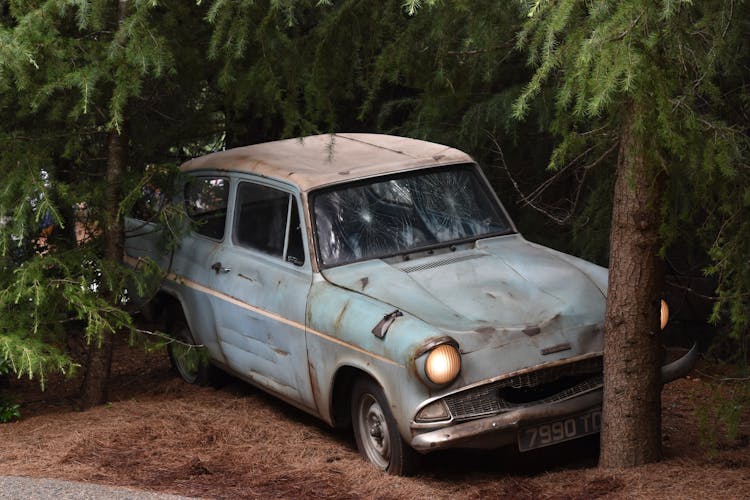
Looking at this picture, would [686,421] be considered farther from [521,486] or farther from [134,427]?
[134,427]

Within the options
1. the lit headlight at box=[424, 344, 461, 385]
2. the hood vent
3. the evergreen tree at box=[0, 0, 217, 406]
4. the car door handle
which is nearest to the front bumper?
the lit headlight at box=[424, 344, 461, 385]

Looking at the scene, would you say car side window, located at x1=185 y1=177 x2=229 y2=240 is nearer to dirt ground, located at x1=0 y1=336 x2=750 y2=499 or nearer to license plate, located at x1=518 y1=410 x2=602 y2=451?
dirt ground, located at x1=0 y1=336 x2=750 y2=499

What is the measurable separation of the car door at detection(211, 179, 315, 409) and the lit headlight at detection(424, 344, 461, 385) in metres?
1.31

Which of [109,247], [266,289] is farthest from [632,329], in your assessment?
[109,247]

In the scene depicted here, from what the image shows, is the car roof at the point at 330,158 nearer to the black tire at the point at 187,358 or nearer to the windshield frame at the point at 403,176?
the windshield frame at the point at 403,176

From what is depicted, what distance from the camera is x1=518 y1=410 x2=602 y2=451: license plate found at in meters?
6.43

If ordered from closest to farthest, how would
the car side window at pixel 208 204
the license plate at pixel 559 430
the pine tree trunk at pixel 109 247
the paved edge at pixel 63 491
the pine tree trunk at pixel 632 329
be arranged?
the paved edge at pixel 63 491
the pine tree trunk at pixel 632 329
the license plate at pixel 559 430
the pine tree trunk at pixel 109 247
the car side window at pixel 208 204

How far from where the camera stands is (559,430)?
652 centimetres

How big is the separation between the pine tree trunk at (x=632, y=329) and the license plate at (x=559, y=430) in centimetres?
14

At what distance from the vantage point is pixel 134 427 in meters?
7.78

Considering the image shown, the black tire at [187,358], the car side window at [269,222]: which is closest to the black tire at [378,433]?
the car side window at [269,222]

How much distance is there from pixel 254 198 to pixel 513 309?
89.8 inches

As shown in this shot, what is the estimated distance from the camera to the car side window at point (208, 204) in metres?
8.51

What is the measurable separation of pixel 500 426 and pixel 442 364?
47 centimetres
